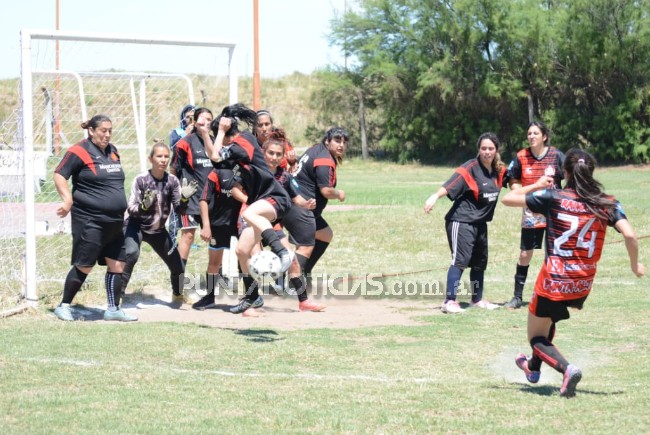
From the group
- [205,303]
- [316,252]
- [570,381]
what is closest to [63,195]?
[205,303]

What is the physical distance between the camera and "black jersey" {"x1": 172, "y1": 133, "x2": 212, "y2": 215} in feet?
34.5

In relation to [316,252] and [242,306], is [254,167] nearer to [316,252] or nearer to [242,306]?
[242,306]

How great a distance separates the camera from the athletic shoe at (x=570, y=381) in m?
5.95

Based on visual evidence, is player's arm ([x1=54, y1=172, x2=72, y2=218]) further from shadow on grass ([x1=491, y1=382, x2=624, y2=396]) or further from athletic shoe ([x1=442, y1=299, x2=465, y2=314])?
shadow on grass ([x1=491, y1=382, x2=624, y2=396])

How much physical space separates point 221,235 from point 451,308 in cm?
259

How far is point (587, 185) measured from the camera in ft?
20.2

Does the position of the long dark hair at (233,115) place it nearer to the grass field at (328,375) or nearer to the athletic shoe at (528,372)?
the grass field at (328,375)

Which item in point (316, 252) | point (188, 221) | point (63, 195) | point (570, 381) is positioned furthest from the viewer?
point (316, 252)

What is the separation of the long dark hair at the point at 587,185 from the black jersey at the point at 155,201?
4.99 metres

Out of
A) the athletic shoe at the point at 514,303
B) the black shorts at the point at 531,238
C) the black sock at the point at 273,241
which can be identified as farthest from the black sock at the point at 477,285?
the black sock at the point at 273,241

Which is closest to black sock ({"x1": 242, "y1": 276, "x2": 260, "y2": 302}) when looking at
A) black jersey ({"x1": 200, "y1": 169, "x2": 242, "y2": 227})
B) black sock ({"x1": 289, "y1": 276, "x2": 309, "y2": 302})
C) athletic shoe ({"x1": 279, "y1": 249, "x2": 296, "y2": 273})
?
black sock ({"x1": 289, "y1": 276, "x2": 309, "y2": 302})

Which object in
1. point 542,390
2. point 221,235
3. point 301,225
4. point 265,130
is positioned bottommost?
point 542,390

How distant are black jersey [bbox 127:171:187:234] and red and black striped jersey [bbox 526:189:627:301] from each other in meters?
4.95

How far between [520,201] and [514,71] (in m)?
38.4
